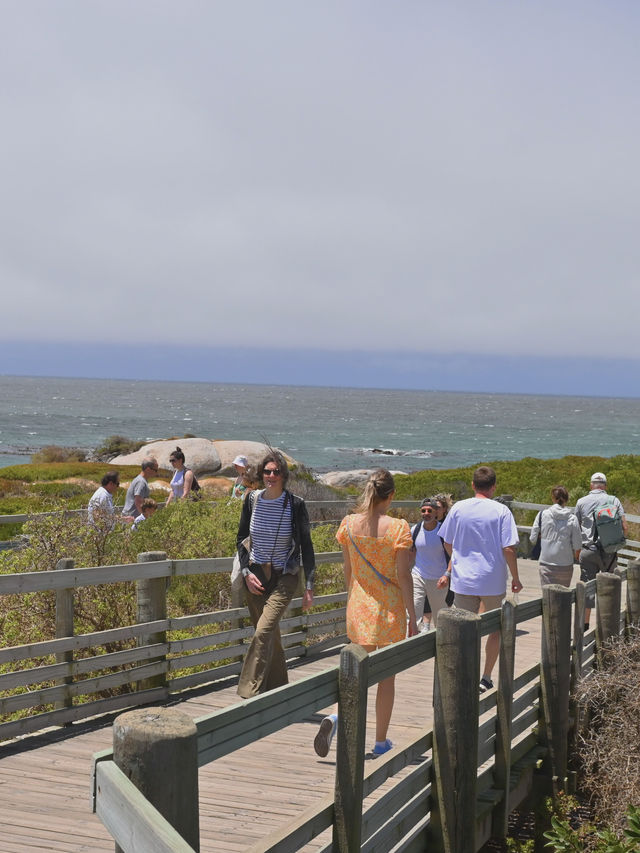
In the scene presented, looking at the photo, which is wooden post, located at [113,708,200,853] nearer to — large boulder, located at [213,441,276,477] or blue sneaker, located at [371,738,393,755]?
blue sneaker, located at [371,738,393,755]

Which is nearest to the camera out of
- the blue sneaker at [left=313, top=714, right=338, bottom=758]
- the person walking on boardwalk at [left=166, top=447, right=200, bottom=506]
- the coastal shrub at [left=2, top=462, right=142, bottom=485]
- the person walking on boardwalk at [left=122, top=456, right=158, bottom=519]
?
the blue sneaker at [left=313, top=714, right=338, bottom=758]

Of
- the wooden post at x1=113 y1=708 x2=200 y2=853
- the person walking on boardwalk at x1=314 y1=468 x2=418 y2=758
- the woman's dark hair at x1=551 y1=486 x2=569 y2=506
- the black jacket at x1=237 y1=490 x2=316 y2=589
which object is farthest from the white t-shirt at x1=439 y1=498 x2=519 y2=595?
the wooden post at x1=113 y1=708 x2=200 y2=853

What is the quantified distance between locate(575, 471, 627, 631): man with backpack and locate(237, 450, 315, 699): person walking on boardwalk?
5.38 meters

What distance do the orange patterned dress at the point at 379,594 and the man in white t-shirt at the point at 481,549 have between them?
147cm

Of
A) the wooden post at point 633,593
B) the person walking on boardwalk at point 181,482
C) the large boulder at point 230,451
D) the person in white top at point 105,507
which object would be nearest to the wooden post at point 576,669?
the wooden post at point 633,593

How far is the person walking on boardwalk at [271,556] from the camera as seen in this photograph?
23.5 feet

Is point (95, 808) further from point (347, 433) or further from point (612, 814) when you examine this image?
point (347, 433)

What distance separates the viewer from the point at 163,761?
8.24 ft

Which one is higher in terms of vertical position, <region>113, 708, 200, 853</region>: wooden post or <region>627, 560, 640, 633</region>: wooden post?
<region>113, 708, 200, 853</region>: wooden post

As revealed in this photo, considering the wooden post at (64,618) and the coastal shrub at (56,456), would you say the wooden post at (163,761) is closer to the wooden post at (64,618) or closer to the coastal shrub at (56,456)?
the wooden post at (64,618)

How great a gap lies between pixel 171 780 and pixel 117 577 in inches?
180

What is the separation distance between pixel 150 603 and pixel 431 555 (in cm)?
336

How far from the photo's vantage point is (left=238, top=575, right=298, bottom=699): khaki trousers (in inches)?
282

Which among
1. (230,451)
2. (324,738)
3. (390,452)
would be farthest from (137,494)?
(390,452)
